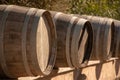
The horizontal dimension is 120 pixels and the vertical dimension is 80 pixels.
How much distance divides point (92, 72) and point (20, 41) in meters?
2.86

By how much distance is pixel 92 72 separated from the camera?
639cm

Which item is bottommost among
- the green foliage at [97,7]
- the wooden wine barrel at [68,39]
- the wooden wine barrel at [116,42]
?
the green foliage at [97,7]

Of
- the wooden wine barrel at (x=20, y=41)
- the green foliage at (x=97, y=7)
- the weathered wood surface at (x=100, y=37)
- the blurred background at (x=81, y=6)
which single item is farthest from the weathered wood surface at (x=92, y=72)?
the green foliage at (x=97, y=7)

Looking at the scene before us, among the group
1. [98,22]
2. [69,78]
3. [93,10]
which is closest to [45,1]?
[98,22]

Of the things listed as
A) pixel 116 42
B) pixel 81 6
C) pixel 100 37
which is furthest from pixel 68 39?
pixel 81 6

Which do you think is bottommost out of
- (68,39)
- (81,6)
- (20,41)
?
(81,6)

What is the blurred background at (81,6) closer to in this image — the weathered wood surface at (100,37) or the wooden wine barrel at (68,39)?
the weathered wood surface at (100,37)

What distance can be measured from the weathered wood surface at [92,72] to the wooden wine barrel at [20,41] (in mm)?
413

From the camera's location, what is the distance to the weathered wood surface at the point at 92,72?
496 cm

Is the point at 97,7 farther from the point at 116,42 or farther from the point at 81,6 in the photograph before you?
the point at 116,42

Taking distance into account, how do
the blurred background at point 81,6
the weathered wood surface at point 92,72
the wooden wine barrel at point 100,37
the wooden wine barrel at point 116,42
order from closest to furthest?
the weathered wood surface at point 92,72 < the wooden wine barrel at point 100,37 < the wooden wine barrel at point 116,42 < the blurred background at point 81,6

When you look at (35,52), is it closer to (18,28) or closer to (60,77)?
(18,28)

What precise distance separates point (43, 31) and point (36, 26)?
0.34 metres

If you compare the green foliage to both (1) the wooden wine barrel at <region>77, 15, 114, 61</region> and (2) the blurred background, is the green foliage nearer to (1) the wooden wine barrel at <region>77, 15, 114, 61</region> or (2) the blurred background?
(2) the blurred background
